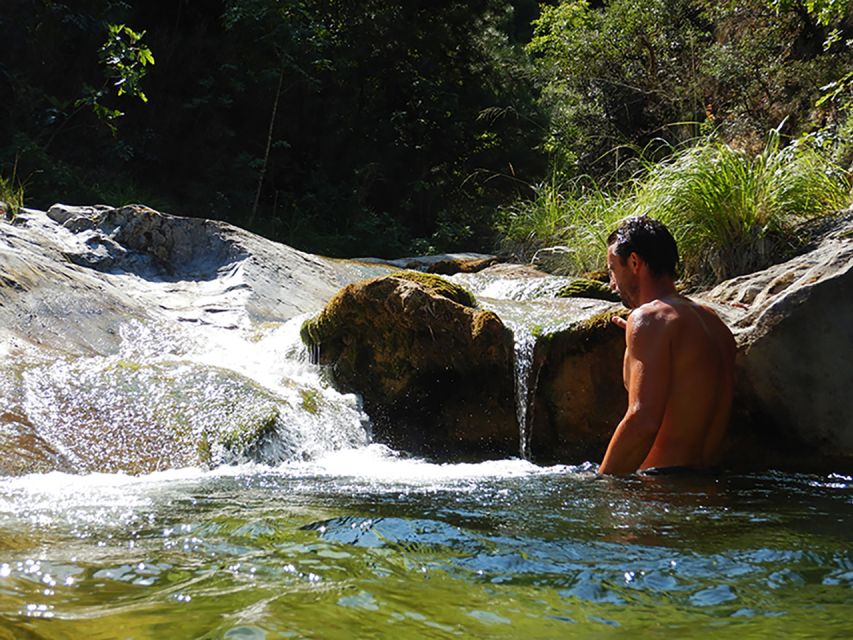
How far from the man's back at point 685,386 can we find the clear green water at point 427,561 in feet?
0.68

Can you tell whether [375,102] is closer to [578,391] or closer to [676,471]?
[578,391]

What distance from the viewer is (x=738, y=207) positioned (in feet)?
22.0

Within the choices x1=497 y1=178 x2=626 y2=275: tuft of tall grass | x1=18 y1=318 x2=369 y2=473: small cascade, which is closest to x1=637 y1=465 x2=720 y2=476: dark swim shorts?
x1=18 y1=318 x2=369 y2=473: small cascade

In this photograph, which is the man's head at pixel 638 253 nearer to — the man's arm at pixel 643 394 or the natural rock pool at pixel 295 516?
the man's arm at pixel 643 394

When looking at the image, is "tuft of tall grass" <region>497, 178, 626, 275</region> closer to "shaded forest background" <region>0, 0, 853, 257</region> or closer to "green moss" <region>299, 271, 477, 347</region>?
"shaded forest background" <region>0, 0, 853, 257</region>

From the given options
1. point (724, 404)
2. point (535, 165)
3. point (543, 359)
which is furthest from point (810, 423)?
point (535, 165)

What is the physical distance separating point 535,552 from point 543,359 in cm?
304

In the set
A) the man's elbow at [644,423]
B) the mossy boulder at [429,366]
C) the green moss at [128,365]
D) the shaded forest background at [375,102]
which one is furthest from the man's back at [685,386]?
the shaded forest background at [375,102]

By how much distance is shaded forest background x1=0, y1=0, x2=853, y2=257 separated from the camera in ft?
41.9

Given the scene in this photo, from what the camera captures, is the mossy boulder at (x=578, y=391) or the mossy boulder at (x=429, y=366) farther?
the mossy boulder at (x=429, y=366)

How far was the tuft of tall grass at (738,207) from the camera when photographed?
6.66m

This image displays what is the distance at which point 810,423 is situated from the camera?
15.4ft

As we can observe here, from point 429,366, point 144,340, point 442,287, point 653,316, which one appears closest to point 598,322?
point 442,287

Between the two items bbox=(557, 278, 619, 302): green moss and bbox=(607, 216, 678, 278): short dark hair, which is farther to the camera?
bbox=(557, 278, 619, 302): green moss
